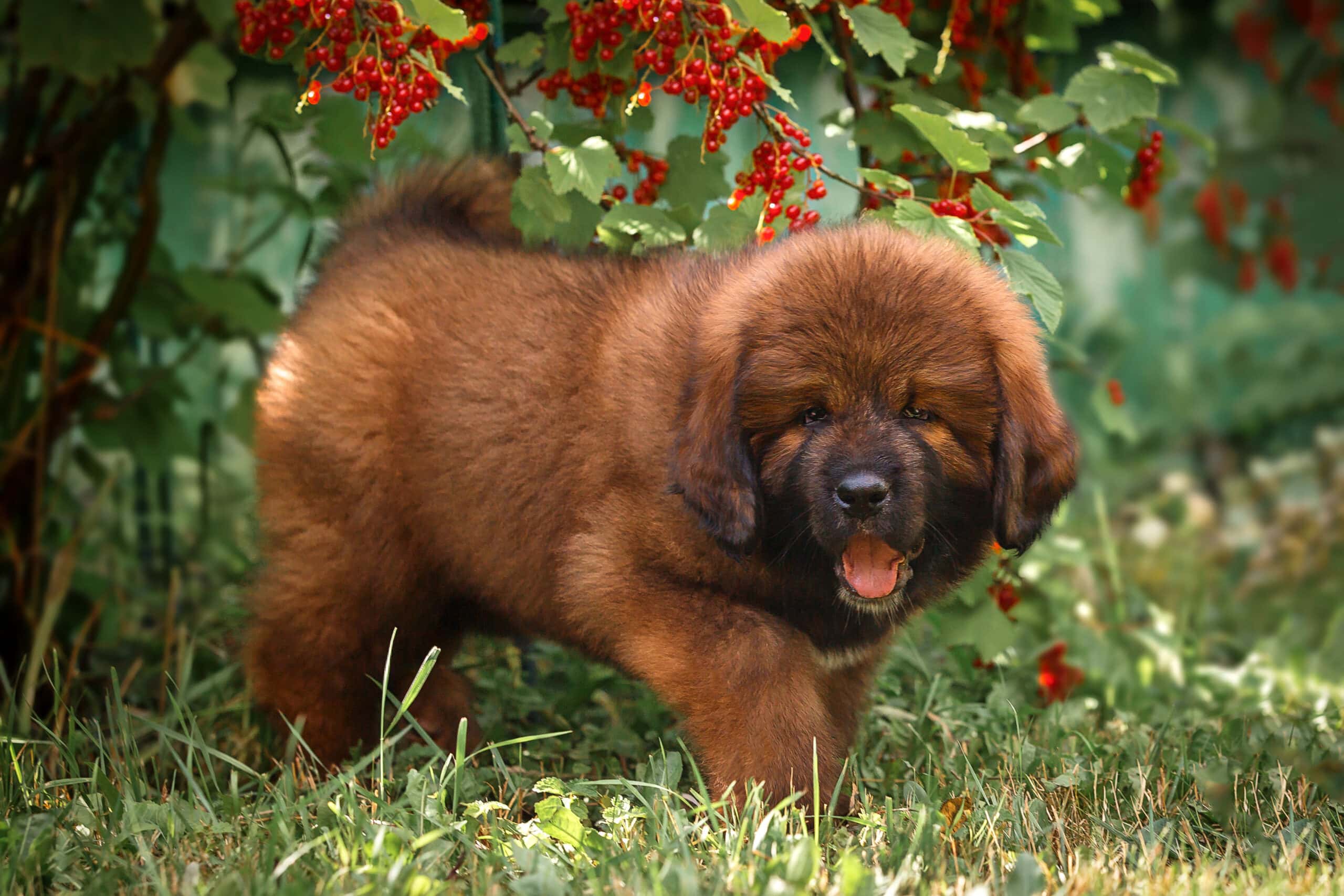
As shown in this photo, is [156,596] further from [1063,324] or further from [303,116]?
[1063,324]

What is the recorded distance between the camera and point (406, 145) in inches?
125

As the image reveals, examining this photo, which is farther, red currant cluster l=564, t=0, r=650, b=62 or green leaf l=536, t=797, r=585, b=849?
red currant cluster l=564, t=0, r=650, b=62

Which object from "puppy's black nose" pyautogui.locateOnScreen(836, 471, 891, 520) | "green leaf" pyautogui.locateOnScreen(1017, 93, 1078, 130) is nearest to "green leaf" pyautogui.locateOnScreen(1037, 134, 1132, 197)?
"green leaf" pyautogui.locateOnScreen(1017, 93, 1078, 130)

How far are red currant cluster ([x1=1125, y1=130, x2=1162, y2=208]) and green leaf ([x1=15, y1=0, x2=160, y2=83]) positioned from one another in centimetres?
238

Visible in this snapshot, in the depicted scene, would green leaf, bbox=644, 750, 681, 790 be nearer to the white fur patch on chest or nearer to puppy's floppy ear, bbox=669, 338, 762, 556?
the white fur patch on chest

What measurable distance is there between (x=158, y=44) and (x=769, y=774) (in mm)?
2692

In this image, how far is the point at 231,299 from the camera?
3.83 m

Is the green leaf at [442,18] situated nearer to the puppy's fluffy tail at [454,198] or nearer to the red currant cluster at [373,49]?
the red currant cluster at [373,49]

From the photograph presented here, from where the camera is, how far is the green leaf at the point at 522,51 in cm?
283

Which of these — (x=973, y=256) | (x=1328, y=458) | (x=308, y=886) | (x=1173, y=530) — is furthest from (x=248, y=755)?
(x=1328, y=458)

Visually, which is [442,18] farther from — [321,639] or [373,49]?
[321,639]

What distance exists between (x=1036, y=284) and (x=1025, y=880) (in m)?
1.13

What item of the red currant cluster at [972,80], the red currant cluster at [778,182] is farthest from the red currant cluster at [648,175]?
the red currant cluster at [972,80]

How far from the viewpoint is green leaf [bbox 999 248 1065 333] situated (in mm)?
2574
